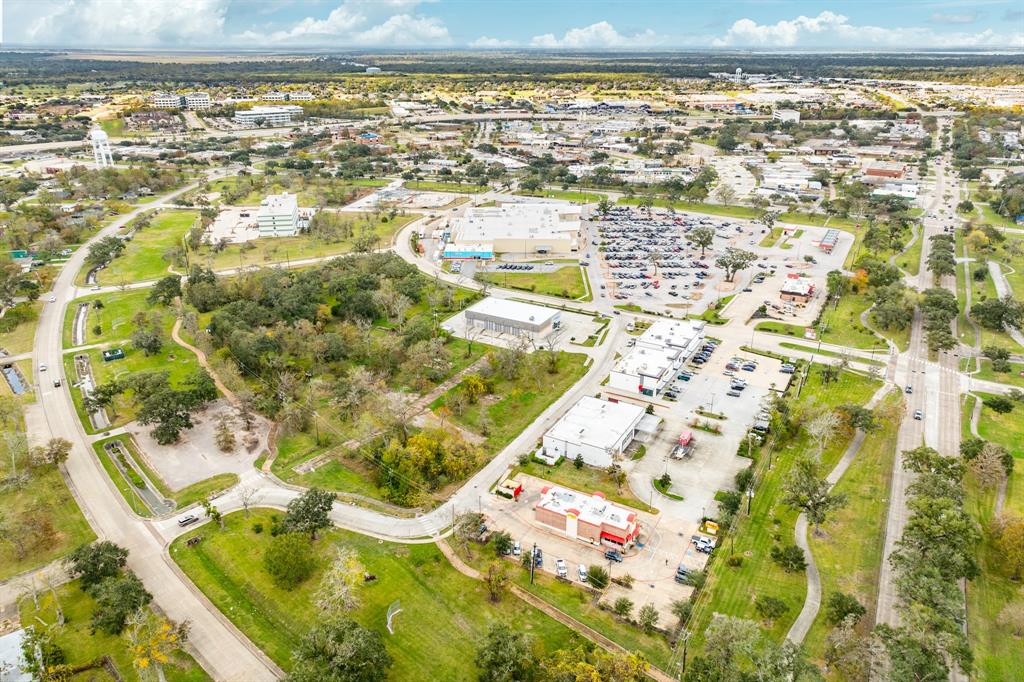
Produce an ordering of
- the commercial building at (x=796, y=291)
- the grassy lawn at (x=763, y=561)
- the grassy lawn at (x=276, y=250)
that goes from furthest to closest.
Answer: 1. the grassy lawn at (x=276, y=250)
2. the commercial building at (x=796, y=291)
3. the grassy lawn at (x=763, y=561)

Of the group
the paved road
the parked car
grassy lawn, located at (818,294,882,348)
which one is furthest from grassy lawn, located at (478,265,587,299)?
the paved road

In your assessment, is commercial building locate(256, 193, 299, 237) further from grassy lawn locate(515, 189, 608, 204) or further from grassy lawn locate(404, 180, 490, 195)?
grassy lawn locate(515, 189, 608, 204)

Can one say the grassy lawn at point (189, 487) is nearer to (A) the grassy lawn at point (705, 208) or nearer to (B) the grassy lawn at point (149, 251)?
(B) the grassy lawn at point (149, 251)

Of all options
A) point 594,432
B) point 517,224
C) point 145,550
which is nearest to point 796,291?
point 594,432

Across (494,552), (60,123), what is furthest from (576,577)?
(60,123)

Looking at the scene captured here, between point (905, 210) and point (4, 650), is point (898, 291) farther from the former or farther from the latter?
point (4, 650)

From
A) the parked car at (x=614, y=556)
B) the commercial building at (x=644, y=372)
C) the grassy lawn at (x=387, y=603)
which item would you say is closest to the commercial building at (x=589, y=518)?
the parked car at (x=614, y=556)

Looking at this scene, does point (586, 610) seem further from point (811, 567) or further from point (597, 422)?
point (597, 422)
